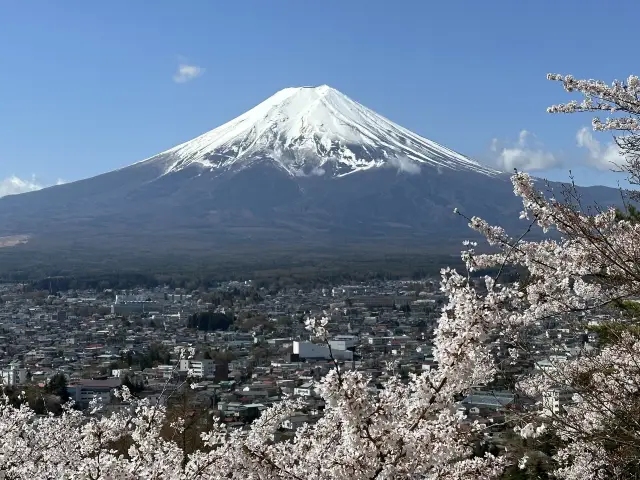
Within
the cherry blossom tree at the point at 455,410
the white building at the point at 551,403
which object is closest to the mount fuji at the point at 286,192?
the white building at the point at 551,403

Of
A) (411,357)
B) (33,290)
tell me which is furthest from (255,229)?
(411,357)

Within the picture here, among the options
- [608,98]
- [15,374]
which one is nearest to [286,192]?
[15,374]

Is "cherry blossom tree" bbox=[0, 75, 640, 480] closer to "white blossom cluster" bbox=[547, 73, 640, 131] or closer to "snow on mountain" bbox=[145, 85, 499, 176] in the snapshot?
"white blossom cluster" bbox=[547, 73, 640, 131]

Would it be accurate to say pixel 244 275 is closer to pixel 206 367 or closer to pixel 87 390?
pixel 206 367

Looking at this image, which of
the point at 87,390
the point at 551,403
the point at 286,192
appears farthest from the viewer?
the point at 286,192

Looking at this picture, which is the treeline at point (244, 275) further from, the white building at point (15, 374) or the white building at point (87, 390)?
the white building at point (87, 390)

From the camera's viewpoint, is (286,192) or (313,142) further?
(313,142)
